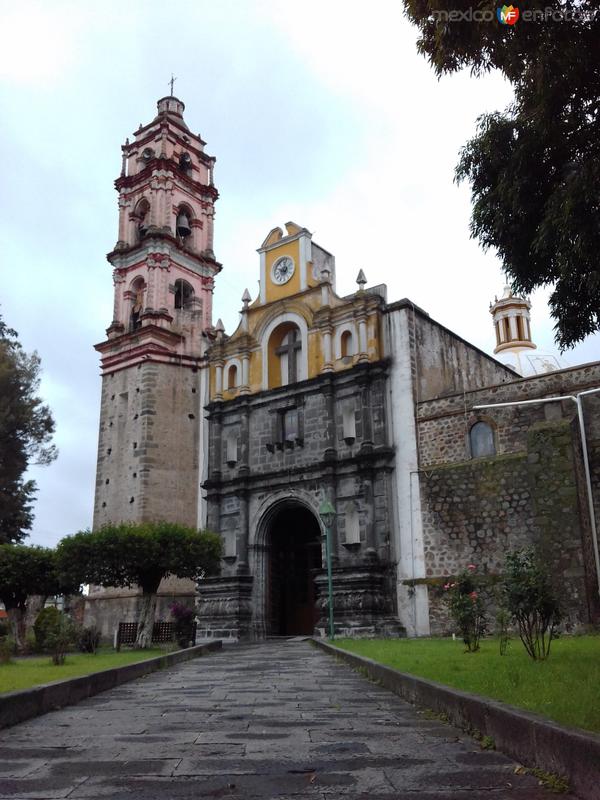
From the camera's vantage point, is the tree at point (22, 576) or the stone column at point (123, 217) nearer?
the tree at point (22, 576)

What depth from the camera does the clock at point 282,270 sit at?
26.6m

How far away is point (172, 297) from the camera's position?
29.7 m

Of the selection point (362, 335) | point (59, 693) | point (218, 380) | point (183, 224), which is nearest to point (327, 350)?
point (362, 335)

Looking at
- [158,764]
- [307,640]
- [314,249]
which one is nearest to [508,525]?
[307,640]

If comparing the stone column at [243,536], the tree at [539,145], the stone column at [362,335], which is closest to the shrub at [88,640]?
the stone column at [243,536]

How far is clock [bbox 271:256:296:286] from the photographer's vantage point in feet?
87.4

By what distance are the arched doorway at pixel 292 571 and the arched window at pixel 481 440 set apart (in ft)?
20.0

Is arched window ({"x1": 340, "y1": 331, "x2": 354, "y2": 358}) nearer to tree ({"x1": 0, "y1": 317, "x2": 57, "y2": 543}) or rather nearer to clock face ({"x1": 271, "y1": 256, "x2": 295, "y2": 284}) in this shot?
clock face ({"x1": 271, "y1": 256, "x2": 295, "y2": 284})

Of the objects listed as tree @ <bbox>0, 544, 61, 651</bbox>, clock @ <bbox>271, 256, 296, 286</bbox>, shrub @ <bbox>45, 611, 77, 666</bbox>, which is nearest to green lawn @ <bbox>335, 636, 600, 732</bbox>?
shrub @ <bbox>45, 611, 77, 666</bbox>

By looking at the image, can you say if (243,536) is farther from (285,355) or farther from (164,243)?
(164,243)

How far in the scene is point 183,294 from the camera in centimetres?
3088

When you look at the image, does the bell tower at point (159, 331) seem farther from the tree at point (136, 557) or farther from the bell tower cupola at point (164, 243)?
the tree at point (136, 557)

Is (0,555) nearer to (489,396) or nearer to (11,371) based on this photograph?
(11,371)

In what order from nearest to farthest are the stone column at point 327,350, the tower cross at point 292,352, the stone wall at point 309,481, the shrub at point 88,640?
the shrub at point 88,640, the stone wall at point 309,481, the stone column at point 327,350, the tower cross at point 292,352
